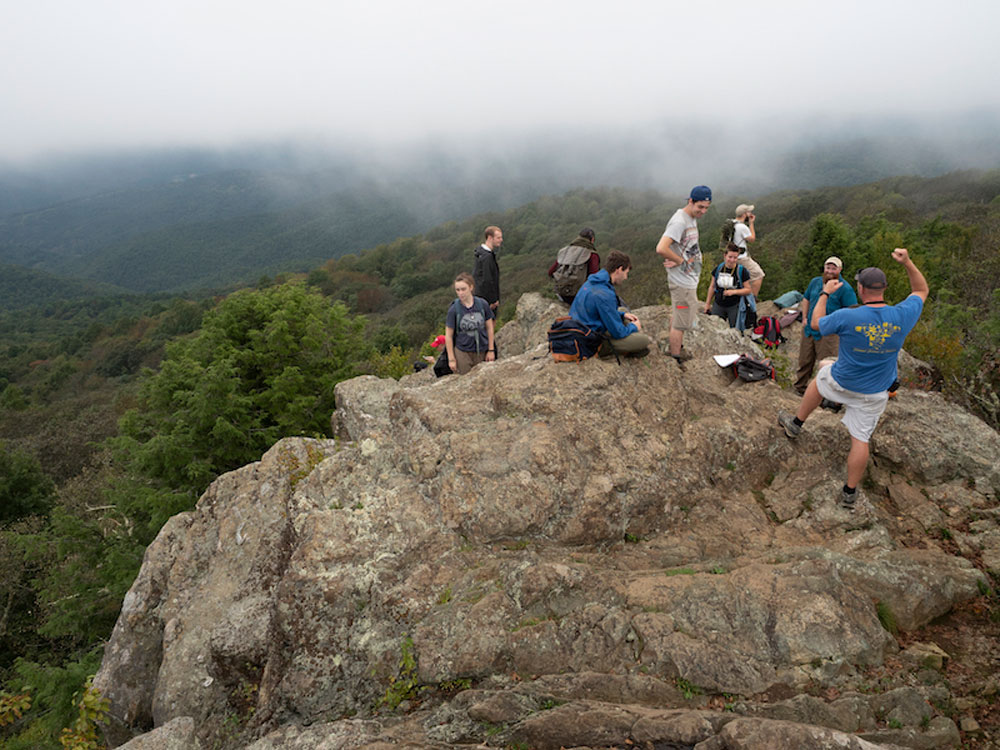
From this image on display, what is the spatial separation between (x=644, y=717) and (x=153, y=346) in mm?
108350

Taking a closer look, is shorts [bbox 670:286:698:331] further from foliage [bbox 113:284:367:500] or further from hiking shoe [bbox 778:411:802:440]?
foliage [bbox 113:284:367:500]

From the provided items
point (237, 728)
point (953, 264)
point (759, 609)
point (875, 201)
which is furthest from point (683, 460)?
point (875, 201)

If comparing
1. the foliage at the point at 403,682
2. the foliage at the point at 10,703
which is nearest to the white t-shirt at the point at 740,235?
the foliage at the point at 403,682

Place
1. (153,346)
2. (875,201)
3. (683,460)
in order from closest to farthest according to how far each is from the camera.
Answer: (683,460), (153,346), (875,201)

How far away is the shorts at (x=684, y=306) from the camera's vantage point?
7215 mm

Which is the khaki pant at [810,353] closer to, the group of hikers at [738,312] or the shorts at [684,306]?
the group of hikers at [738,312]

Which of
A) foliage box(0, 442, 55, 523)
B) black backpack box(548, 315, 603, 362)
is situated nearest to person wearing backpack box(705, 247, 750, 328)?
black backpack box(548, 315, 603, 362)

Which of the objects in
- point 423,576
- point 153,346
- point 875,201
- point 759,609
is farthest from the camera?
point 875,201

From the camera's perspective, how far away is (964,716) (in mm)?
3768

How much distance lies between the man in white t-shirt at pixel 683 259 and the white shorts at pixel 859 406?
214 centimetres

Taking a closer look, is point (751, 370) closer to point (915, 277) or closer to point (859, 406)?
point (859, 406)

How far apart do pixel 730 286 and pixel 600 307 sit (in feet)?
15.2

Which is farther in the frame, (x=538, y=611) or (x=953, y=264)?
(x=953, y=264)

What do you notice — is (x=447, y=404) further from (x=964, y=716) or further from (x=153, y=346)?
(x=153, y=346)
